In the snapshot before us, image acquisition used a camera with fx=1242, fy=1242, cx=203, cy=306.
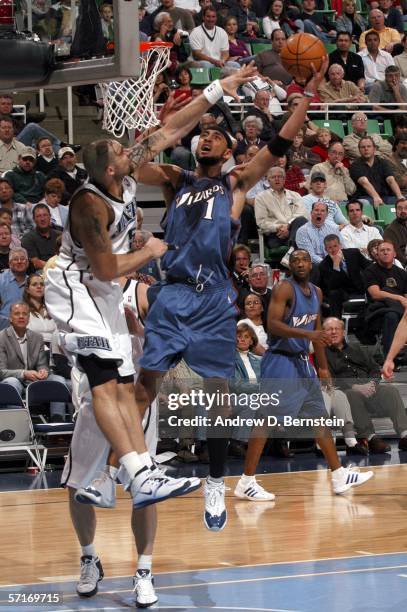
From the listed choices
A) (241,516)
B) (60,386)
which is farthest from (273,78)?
(241,516)

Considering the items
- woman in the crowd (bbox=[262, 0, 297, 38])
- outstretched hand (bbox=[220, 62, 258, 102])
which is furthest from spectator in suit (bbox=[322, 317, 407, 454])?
woman in the crowd (bbox=[262, 0, 297, 38])

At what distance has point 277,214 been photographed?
14.8 metres

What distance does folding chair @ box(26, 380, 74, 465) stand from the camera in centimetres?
1134

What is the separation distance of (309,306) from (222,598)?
4069mm

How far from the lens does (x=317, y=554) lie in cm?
800

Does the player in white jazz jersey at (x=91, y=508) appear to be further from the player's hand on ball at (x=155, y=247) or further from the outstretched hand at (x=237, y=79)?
the outstretched hand at (x=237, y=79)

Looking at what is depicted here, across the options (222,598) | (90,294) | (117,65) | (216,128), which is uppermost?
(117,65)

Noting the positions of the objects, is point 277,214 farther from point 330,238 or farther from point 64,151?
point 64,151

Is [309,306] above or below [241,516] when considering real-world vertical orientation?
above

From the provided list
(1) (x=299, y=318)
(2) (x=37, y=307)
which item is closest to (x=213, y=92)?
(1) (x=299, y=318)

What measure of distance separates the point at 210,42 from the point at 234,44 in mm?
699

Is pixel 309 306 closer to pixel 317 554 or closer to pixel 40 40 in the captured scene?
pixel 317 554

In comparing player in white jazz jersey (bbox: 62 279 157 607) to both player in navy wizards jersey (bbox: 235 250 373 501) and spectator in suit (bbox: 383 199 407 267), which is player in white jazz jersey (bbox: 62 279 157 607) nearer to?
player in navy wizards jersey (bbox: 235 250 373 501)

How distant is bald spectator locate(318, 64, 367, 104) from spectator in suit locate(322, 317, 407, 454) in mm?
6044
